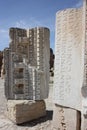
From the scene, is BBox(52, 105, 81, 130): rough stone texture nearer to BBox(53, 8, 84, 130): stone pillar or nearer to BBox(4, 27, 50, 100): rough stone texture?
BBox(53, 8, 84, 130): stone pillar

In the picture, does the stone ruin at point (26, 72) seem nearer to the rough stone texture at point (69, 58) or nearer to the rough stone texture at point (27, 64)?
the rough stone texture at point (27, 64)

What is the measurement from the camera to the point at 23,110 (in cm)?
567

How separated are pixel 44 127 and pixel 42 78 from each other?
4.01 ft

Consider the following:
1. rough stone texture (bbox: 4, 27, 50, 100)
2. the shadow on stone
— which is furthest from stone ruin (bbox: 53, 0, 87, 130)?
rough stone texture (bbox: 4, 27, 50, 100)

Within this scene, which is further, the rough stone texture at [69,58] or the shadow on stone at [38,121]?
the shadow on stone at [38,121]

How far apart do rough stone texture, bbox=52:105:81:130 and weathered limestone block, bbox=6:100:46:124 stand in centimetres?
105

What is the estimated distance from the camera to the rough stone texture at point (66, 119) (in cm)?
448

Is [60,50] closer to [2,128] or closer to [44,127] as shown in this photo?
[44,127]

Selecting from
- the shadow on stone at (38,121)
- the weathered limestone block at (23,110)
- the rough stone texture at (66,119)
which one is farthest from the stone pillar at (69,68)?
the weathered limestone block at (23,110)

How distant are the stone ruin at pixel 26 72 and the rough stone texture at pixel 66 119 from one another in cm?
105

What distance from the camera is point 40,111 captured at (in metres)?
6.05

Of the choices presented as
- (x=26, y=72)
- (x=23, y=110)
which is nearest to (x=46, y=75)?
(x=26, y=72)

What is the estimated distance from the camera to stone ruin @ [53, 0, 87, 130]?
162 inches

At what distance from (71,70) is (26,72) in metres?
1.72
